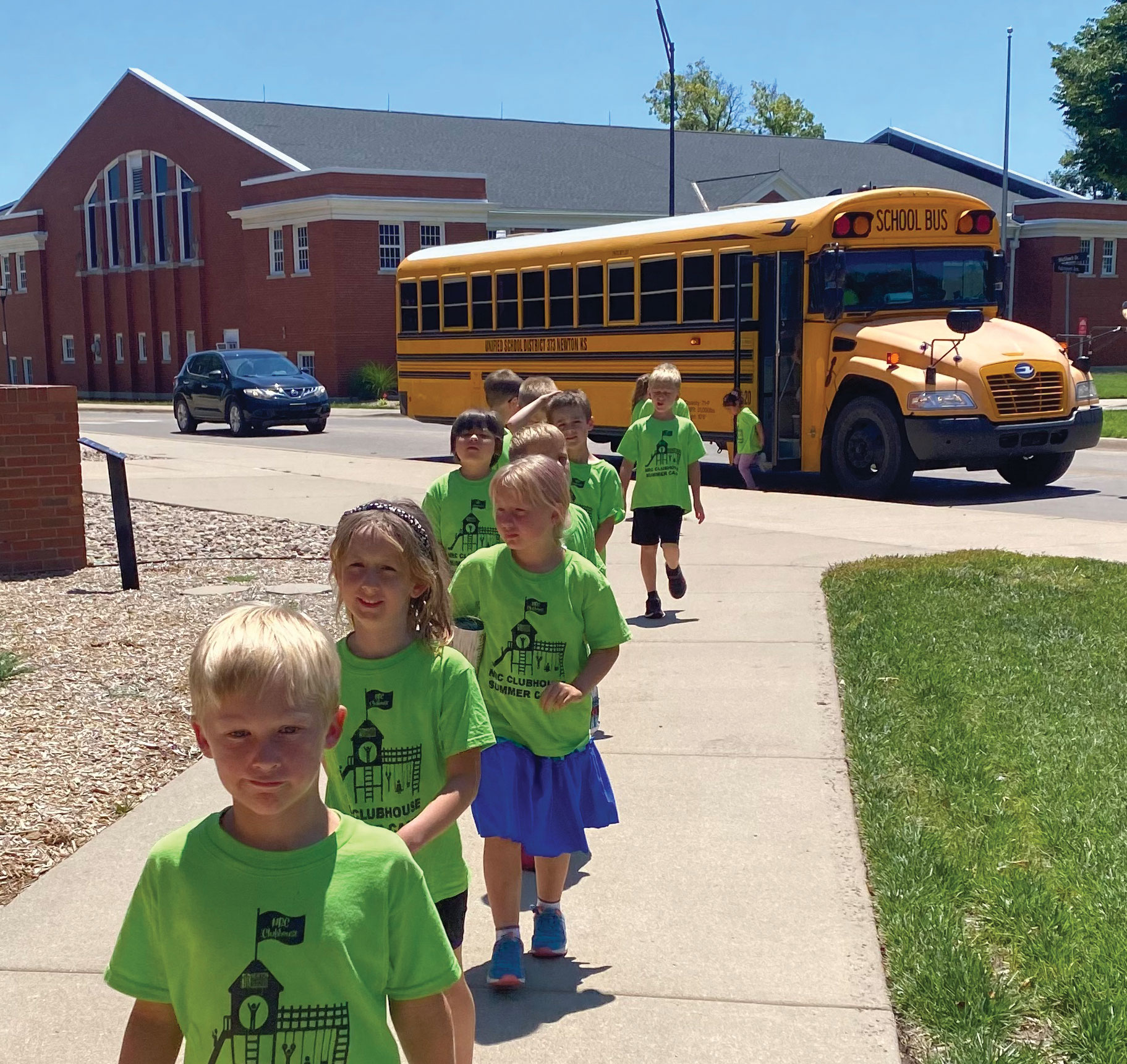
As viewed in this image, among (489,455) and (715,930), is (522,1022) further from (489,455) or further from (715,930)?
(489,455)

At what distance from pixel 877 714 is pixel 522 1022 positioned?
291cm

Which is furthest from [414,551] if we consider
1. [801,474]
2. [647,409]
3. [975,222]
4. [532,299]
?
[532,299]

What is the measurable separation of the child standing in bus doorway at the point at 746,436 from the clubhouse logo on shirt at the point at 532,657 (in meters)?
11.4

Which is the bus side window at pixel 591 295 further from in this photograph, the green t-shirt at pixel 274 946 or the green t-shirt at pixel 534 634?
the green t-shirt at pixel 274 946

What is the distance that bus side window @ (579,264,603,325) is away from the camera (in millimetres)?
17422

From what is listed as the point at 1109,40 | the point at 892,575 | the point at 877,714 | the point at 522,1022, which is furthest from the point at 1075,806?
the point at 1109,40

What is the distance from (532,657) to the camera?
12.7ft

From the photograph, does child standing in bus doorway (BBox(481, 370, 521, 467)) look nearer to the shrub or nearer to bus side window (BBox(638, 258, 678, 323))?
bus side window (BBox(638, 258, 678, 323))

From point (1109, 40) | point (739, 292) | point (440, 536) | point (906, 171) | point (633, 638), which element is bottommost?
point (633, 638)

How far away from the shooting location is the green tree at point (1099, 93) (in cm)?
4616

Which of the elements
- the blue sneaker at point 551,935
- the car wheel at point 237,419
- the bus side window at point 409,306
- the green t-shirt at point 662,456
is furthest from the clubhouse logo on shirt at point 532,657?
the car wheel at point 237,419

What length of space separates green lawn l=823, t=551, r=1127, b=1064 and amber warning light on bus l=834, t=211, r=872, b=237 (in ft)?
22.2

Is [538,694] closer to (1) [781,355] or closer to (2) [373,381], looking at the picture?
(1) [781,355]

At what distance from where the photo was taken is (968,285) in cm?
1554
